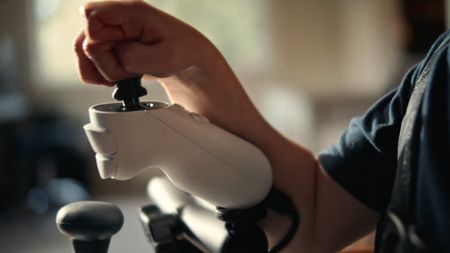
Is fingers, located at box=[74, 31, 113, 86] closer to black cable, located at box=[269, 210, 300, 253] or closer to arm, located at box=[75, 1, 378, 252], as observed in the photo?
arm, located at box=[75, 1, 378, 252]

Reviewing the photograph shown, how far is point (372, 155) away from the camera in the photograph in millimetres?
702

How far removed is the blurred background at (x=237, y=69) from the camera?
3.30 m

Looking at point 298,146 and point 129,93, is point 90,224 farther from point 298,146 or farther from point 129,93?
point 298,146

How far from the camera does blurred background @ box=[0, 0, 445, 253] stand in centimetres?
330

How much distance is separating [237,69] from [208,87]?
3086 mm

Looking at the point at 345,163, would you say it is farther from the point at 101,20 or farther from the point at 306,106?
the point at 306,106

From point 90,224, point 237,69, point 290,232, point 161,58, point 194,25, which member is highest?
point 161,58

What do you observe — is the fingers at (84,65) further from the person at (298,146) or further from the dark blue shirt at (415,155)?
the dark blue shirt at (415,155)

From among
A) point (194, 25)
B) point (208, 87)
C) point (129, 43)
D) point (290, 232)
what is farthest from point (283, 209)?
point (194, 25)

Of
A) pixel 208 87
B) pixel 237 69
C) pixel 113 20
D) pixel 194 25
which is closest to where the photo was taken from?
pixel 113 20

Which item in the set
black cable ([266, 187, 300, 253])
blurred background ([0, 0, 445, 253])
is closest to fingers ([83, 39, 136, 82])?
black cable ([266, 187, 300, 253])

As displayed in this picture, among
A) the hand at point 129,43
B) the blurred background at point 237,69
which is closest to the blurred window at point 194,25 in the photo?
the blurred background at point 237,69

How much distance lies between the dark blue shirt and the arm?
0.9 inches

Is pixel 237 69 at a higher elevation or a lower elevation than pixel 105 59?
lower
